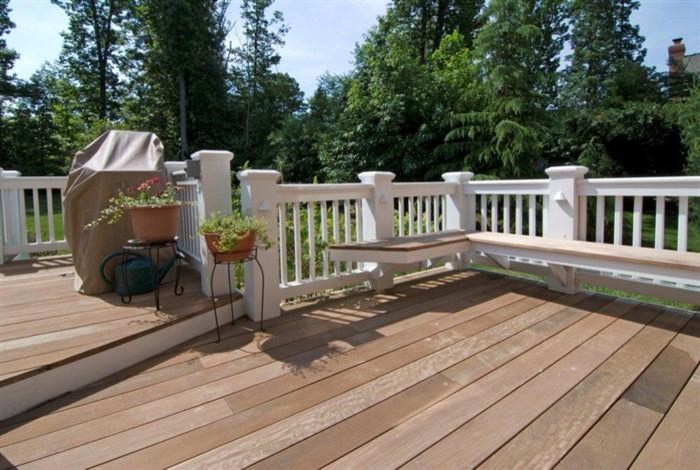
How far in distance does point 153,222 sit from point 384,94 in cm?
695

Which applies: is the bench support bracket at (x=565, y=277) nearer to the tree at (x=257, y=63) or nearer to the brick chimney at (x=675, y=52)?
the tree at (x=257, y=63)

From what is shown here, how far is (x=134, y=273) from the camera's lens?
2.72 metres

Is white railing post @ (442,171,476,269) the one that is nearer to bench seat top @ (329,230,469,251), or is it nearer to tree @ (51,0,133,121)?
bench seat top @ (329,230,469,251)

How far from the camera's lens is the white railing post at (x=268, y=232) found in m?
2.59

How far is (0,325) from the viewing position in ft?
7.34

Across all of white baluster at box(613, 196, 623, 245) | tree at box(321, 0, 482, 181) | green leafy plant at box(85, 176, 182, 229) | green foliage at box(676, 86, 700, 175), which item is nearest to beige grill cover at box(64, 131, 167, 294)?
green leafy plant at box(85, 176, 182, 229)

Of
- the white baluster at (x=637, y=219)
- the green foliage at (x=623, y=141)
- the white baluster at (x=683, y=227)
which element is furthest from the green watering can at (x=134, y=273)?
the green foliage at (x=623, y=141)

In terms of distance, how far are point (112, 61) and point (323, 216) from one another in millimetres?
16151

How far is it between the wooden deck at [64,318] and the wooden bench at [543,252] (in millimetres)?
1243

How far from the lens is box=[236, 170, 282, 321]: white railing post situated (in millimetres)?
2594

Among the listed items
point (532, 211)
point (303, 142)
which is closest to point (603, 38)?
point (303, 142)

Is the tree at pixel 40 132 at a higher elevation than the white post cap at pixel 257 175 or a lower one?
higher

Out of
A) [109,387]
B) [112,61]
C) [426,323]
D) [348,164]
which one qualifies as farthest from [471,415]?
[112,61]

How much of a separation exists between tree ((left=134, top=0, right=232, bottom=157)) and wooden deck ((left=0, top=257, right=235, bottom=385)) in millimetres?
11628
